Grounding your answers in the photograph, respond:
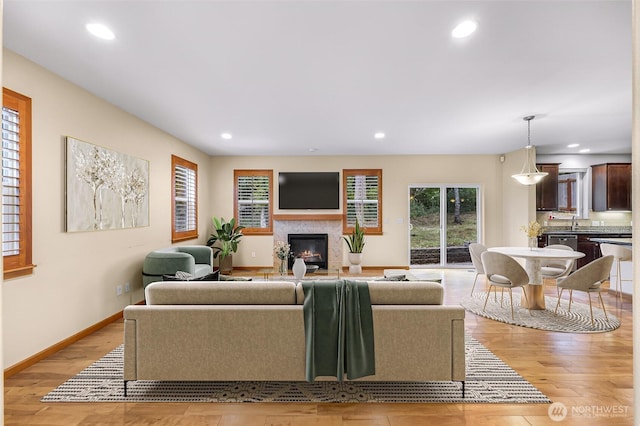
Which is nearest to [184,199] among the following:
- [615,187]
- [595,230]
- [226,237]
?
[226,237]

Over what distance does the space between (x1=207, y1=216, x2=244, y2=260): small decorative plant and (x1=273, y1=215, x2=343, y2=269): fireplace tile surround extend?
0.82 meters

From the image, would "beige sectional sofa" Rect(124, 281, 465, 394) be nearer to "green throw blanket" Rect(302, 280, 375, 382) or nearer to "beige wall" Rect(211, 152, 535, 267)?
"green throw blanket" Rect(302, 280, 375, 382)

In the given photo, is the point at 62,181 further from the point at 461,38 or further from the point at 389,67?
the point at 461,38

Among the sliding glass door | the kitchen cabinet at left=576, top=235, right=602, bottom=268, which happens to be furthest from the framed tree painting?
the kitchen cabinet at left=576, top=235, right=602, bottom=268

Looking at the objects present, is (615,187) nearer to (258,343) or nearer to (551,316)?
(551,316)

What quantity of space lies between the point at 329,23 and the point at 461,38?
100 centimetres

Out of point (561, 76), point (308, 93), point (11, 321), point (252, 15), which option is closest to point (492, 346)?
point (561, 76)

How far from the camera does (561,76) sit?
124 inches

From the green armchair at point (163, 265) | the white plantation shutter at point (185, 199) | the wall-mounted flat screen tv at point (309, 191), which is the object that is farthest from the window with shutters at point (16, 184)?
the wall-mounted flat screen tv at point (309, 191)

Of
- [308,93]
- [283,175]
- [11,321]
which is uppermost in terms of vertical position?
[308,93]

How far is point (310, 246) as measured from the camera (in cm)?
708

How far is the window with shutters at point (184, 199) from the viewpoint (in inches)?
217

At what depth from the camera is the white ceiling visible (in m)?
2.22

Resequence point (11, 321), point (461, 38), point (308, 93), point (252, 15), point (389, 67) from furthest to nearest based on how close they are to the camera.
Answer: point (308, 93) < point (389, 67) < point (11, 321) < point (461, 38) < point (252, 15)
